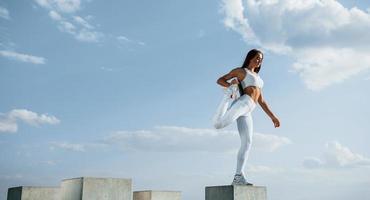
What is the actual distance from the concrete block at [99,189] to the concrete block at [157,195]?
1.25 metres

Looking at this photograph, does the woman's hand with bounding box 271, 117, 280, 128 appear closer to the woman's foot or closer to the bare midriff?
the bare midriff

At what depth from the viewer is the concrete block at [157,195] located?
9.26 m

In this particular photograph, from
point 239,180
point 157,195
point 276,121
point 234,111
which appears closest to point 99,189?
point 157,195

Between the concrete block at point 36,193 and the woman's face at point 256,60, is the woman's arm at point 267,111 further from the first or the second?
the concrete block at point 36,193

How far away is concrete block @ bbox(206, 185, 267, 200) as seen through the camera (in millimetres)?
6531

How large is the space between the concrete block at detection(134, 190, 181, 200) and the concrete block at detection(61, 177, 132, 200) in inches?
49.1

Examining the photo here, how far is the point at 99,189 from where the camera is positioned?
773 cm

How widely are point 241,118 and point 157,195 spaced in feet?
10.7

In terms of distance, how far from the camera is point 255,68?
24.2 feet

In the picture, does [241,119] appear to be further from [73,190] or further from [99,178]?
[73,190]

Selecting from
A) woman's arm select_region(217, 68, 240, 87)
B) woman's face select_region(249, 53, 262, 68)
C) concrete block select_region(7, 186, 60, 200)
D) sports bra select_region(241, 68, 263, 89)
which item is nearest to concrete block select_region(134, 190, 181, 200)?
concrete block select_region(7, 186, 60, 200)

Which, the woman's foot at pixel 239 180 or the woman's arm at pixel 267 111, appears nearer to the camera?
the woman's foot at pixel 239 180

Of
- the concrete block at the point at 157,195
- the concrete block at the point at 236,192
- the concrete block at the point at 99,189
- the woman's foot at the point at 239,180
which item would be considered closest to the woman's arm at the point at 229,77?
the woman's foot at the point at 239,180

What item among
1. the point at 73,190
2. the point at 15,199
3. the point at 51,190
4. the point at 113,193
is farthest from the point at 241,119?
the point at 15,199
